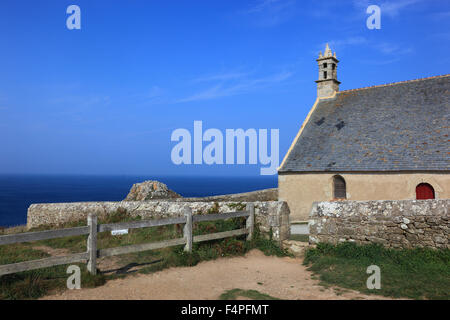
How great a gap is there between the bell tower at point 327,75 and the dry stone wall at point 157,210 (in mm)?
15235

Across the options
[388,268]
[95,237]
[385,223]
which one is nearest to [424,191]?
[385,223]

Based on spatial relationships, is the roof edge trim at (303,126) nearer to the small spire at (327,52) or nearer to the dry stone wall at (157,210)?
the small spire at (327,52)

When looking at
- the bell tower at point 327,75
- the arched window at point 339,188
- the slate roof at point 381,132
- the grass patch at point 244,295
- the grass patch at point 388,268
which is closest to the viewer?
the grass patch at point 244,295

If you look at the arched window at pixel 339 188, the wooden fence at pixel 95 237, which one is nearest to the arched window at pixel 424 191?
the arched window at pixel 339 188

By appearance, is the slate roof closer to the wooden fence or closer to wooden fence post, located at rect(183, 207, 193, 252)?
the wooden fence

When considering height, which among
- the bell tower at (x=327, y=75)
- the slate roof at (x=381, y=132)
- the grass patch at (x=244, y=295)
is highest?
the bell tower at (x=327, y=75)

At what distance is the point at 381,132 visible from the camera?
59.4 ft

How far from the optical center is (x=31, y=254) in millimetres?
8656

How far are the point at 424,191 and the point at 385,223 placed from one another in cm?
961

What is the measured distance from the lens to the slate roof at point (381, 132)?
53.0ft

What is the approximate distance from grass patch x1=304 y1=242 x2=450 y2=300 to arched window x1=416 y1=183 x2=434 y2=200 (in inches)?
380
